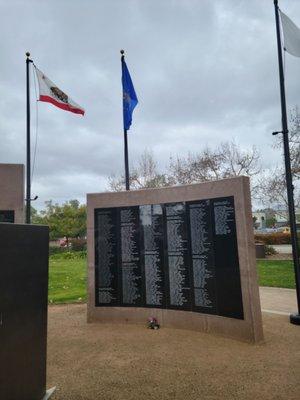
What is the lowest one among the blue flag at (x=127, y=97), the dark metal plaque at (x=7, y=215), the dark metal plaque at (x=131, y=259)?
the dark metal plaque at (x=131, y=259)

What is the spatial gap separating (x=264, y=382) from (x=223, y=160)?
1013 inches

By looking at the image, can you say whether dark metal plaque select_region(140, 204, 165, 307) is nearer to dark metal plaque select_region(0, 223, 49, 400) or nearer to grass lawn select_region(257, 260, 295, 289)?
dark metal plaque select_region(0, 223, 49, 400)

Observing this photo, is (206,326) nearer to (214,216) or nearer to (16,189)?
(214,216)

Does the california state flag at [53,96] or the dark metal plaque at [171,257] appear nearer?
the dark metal plaque at [171,257]

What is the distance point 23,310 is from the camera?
3623 millimetres

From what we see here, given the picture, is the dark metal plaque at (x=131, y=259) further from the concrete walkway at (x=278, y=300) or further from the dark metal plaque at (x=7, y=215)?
the dark metal plaque at (x=7, y=215)

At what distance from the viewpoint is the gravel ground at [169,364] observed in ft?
14.4

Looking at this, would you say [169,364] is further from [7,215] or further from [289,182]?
[7,215]

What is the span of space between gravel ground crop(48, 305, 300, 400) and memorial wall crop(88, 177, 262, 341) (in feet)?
1.75

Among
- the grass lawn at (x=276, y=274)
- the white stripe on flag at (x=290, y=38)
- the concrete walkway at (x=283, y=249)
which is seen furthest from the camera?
the concrete walkway at (x=283, y=249)

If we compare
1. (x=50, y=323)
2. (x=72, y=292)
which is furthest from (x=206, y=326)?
(x=72, y=292)

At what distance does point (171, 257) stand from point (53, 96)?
615cm

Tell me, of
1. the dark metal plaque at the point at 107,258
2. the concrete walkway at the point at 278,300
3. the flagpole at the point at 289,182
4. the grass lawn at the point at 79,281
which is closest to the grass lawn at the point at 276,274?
the grass lawn at the point at 79,281

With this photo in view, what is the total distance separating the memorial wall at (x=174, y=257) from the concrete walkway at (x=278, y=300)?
8.61 ft
